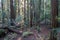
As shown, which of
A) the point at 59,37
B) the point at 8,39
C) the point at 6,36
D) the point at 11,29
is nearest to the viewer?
the point at 59,37

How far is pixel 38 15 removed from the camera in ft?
57.5

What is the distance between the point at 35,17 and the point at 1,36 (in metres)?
7.28

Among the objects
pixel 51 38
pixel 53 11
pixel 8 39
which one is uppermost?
pixel 53 11

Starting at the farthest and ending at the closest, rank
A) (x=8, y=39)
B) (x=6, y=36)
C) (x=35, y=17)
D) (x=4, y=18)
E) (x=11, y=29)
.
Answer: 1. (x=35, y=17)
2. (x=4, y=18)
3. (x=11, y=29)
4. (x=6, y=36)
5. (x=8, y=39)

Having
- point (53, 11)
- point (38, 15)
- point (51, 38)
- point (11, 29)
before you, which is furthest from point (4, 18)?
point (51, 38)

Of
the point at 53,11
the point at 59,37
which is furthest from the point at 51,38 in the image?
the point at 53,11

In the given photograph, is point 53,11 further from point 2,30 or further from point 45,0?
point 45,0

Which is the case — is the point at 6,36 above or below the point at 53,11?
below

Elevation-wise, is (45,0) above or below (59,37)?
above

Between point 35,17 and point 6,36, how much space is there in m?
7.15

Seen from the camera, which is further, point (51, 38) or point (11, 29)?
point (11, 29)

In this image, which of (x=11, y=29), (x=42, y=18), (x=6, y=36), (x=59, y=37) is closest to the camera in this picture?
(x=59, y=37)

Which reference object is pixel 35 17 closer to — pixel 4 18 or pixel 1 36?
pixel 4 18

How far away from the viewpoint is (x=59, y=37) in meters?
6.90
